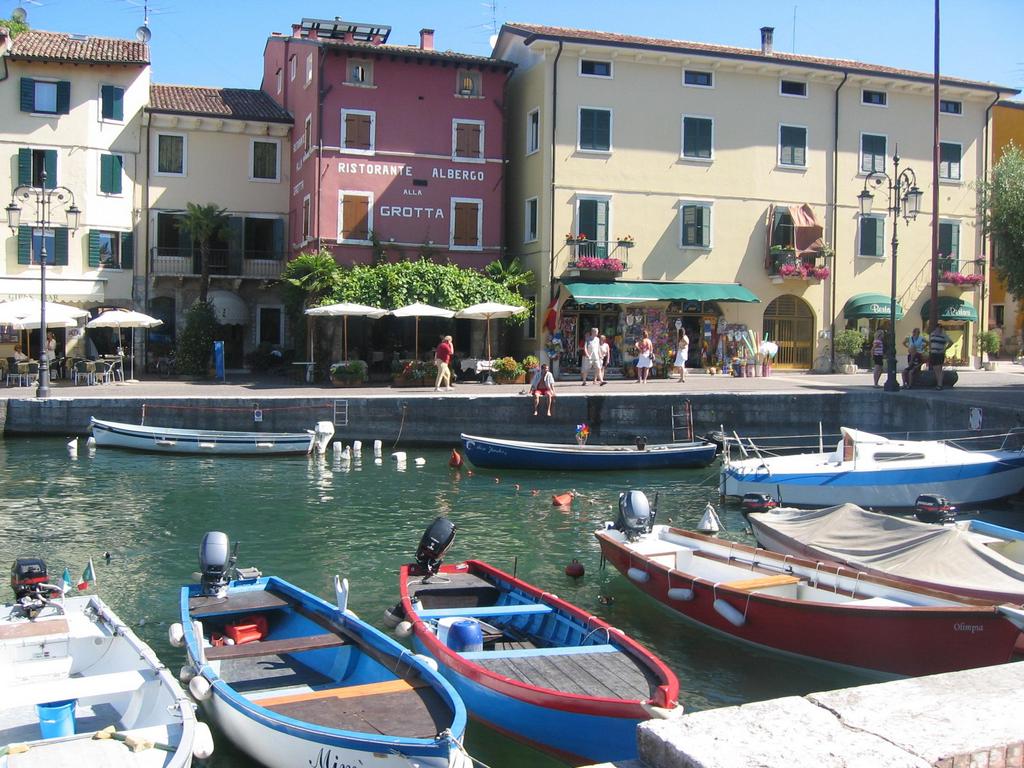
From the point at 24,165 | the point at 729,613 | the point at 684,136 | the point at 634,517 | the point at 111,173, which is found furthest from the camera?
the point at 111,173

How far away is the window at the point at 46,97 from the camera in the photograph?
124ft

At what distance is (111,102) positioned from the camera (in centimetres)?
3888

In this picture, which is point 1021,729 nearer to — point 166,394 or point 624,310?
point 166,394

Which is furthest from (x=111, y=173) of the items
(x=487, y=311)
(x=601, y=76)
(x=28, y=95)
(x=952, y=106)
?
(x=952, y=106)

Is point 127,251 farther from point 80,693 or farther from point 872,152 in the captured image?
point 80,693

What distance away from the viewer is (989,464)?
20766 millimetres

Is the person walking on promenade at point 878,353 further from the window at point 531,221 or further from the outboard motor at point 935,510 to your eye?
the outboard motor at point 935,510

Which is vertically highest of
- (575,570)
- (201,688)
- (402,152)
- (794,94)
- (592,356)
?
(794,94)

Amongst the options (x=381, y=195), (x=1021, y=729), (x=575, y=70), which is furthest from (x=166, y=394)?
(x=1021, y=729)

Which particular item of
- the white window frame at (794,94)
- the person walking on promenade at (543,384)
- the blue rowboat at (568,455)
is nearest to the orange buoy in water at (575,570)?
the blue rowboat at (568,455)

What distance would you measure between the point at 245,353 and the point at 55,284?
287 inches

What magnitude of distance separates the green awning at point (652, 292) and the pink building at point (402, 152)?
4266mm

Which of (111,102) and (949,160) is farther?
(949,160)

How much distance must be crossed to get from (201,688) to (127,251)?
110ft
